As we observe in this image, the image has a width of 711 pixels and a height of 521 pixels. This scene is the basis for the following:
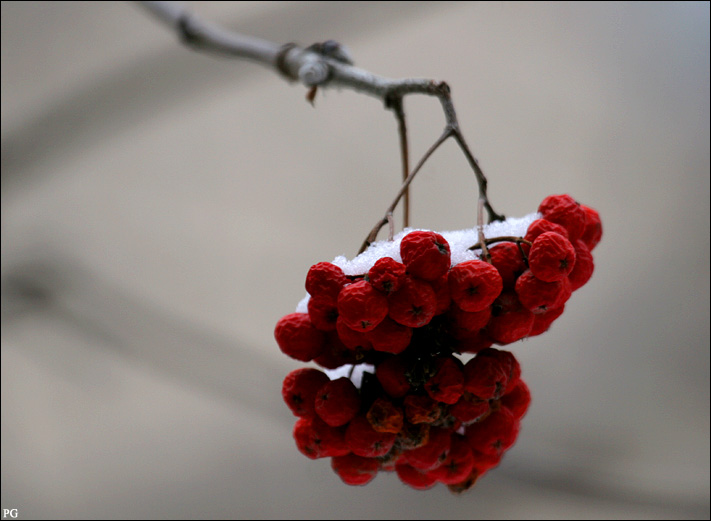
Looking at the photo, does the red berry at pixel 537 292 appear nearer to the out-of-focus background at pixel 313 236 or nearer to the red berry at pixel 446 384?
the red berry at pixel 446 384

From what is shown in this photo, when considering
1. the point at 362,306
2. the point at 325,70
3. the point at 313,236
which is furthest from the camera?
the point at 313,236

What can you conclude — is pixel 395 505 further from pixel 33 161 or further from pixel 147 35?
pixel 147 35

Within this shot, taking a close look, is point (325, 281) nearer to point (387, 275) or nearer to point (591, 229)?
point (387, 275)

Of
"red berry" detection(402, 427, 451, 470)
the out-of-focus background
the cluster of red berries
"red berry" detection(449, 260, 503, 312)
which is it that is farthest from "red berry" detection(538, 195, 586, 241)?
the out-of-focus background

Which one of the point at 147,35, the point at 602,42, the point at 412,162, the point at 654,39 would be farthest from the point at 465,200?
the point at 147,35

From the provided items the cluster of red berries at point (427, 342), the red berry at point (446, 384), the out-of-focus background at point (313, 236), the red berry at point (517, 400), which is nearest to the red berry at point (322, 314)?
the cluster of red berries at point (427, 342)

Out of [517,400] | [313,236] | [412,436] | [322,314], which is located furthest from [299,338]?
[313,236]

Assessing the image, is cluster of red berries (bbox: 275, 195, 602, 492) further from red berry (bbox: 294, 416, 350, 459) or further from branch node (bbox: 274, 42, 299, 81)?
branch node (bbox: 274, 42, 299, 81)
